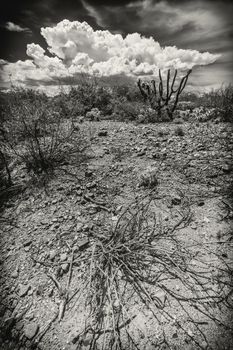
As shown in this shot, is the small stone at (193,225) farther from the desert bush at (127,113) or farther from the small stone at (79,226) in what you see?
the desert bush at (127,113)

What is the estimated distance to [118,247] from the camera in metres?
1.78

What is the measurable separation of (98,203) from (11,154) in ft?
6.51

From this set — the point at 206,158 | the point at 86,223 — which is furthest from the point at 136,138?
the point at 86,223

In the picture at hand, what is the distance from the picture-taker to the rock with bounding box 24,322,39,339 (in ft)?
4.50

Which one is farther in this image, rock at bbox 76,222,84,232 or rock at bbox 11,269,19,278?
rock at bbox 76,222,84,232

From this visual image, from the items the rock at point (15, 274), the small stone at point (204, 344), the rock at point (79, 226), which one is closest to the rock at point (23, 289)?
the rock at point (15, 274)

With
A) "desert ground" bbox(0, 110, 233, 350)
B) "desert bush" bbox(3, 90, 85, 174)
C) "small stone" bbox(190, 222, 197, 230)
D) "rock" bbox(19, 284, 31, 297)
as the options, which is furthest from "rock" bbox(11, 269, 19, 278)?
"small stone" bbox(190, 222, 197, 230)

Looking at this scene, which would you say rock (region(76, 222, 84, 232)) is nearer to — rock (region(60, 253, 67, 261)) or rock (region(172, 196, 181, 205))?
rock (region(60, 253, 67, 261))

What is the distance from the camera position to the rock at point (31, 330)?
4.50ft

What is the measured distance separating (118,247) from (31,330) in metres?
0.87

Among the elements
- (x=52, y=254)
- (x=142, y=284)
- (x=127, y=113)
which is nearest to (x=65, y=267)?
(x=52, y=254)

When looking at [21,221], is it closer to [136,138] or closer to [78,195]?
[78,195]

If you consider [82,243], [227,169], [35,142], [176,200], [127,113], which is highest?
[127,113]

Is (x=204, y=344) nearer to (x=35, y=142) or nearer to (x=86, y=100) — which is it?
(x=35, y=142)
